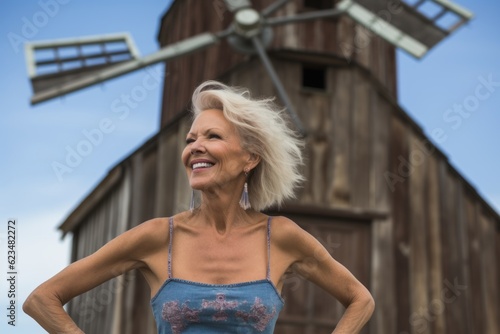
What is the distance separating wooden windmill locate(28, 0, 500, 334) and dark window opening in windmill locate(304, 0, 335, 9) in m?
1.43

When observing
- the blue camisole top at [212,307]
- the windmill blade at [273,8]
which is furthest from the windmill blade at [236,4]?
the blue camisole top at [212,307]

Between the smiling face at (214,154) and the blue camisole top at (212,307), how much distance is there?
0.39m

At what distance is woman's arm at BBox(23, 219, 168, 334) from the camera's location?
3361 mm

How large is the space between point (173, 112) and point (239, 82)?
139 inches

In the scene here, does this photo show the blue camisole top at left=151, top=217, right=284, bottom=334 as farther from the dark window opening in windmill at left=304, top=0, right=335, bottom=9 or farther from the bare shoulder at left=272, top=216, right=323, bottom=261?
the dark window opening in windmill at left=304, top=0, right=335, bottom=9

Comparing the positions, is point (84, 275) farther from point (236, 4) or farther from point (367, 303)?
point (236, 4)

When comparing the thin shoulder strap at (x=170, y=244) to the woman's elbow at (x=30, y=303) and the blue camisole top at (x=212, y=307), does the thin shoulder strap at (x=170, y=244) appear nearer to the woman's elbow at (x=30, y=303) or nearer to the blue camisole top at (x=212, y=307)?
the blue camisole top at (x=212, y=307)

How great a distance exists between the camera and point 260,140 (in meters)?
3.60

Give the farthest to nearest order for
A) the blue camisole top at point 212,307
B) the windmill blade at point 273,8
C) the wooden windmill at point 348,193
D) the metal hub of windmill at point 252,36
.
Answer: the windmill blade at point 273,8 → the metal hub of windmill at point 252,36 → the wooden windmill at point 348,193 → the blue camisole top at point 212,307

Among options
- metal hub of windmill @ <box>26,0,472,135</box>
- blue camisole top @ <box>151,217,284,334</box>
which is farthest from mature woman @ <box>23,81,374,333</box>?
metal hub of windmill @ <box>26,0,472,135</box>

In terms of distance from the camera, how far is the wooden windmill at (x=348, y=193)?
10945 mm

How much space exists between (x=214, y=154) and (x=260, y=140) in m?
0.21

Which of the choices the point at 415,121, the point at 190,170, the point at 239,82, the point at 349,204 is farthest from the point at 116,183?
the point at 190,170

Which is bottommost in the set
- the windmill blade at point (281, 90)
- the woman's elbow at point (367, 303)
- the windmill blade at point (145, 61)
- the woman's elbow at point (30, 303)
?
the woman's elbow at point (30, 303)
